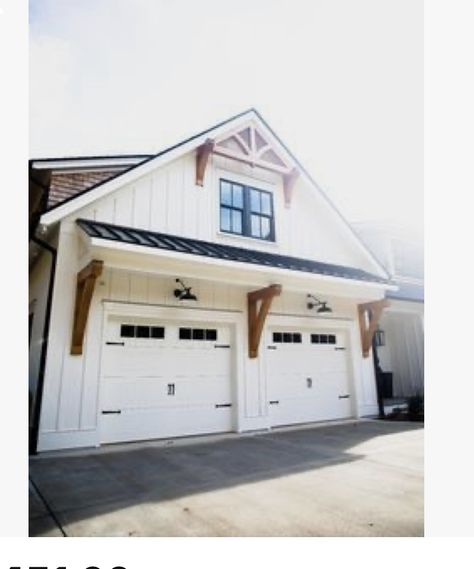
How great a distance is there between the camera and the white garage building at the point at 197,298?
6027 mm

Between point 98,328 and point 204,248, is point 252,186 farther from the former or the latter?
point 98,328

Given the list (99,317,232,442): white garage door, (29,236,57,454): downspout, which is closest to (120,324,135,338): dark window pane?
(99,317,232,442): white garage door

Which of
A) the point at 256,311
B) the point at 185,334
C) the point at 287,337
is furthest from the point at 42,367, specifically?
the point at 287,337

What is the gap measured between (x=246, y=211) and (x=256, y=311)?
2192 millimetres

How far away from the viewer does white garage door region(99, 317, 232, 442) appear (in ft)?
21.0

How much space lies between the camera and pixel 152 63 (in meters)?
4.42

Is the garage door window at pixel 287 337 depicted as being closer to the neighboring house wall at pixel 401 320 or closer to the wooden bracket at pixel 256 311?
the wooden bracket at pixel 256 311

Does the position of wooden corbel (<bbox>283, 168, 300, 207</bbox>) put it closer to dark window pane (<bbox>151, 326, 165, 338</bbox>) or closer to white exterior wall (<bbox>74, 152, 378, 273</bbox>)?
white exterior wall (<bbox>74, 152, 378, 273</bbox>)

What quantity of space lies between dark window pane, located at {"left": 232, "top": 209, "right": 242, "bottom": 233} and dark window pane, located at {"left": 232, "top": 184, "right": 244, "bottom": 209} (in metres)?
0.15

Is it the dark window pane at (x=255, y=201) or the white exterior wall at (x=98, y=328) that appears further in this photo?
the dark window pane at (x=255, y=201)

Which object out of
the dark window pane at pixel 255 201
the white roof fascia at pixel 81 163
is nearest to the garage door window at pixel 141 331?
the white roof fascia at pixel 81 163

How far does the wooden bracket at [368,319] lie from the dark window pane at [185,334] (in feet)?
14.6

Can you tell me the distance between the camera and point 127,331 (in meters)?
6.71
